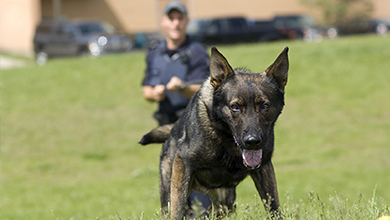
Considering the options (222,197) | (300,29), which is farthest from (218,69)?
(300,29)

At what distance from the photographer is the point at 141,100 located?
70.3 feet

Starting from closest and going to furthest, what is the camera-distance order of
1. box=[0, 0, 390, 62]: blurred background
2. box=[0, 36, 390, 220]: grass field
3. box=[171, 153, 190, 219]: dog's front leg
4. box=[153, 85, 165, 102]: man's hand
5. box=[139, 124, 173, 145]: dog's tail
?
box=[171, 153, 190, 219]: dog's front leg < box=[139, 124, 173, 145]: dog's tail < box=[153, 85, 165, 102]: man's hand < box=[0, 36, 390, 220]: grass field < box=[0, 0, 390, 62]: blurred background

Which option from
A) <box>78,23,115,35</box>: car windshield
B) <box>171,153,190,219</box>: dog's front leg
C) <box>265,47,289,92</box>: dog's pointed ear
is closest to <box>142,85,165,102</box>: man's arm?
<box>171,153,190,219</box>: dog's front leg

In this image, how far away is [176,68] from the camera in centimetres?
706

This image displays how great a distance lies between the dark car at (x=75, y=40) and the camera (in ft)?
108

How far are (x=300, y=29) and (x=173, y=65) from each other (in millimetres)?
32546

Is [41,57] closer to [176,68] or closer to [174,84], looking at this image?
[176,68]

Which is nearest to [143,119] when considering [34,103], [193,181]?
[34,103]

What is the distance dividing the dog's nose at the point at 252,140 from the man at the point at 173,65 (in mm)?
2558

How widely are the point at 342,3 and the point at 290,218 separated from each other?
153 ft

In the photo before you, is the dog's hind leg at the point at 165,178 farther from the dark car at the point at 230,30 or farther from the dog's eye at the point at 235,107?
the dark car at the point at 230,30

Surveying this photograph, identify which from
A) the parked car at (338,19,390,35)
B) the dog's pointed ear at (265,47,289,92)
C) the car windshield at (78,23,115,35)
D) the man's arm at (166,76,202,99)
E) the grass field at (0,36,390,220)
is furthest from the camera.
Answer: the parked car at (338,19,390,35)

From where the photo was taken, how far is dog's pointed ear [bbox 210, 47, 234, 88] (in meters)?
4.66

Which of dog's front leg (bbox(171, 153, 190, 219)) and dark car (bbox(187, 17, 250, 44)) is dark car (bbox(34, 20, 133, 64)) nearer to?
dark car (bbox(187, 17, 250, 44))
